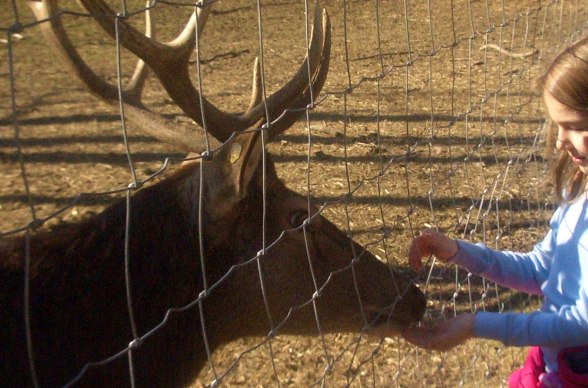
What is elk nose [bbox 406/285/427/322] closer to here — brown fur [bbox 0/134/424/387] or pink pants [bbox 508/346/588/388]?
brown fur [bbox 0/134/424/387]

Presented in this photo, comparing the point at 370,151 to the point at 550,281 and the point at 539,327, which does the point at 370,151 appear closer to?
the point at 550,281

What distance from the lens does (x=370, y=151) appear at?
6445 mm

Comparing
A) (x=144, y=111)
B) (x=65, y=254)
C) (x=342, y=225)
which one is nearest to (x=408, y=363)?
(x=342, y=225)

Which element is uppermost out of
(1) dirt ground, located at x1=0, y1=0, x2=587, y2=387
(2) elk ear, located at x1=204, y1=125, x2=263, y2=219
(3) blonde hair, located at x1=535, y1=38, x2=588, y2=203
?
(3) blonde hair, located at x1=535, y1=38, x2=588, y2=203

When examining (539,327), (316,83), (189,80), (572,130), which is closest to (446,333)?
(539,327)

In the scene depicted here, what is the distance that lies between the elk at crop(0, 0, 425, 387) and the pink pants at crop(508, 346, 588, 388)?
20.3 inches

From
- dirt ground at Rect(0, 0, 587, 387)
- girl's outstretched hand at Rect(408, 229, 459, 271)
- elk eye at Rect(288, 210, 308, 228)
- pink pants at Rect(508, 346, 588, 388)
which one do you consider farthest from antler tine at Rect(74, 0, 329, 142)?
pink pants at Rect(508, 346, 588, 388)

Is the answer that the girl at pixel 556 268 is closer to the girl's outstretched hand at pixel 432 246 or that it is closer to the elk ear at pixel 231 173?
the girl's outstretched hand at pixel 432 246

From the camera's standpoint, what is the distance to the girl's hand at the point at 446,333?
2.42m

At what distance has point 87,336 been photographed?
2.28 m

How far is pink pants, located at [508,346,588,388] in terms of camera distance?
240cm

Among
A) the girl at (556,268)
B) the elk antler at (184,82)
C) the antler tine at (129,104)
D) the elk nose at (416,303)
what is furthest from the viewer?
the elk nose at (416,303)

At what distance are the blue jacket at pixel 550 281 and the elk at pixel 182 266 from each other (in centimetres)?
46

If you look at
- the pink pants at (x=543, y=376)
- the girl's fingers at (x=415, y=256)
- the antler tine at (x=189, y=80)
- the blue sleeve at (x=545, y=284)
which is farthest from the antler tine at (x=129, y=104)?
the pink pants at (x=543, y=376)
